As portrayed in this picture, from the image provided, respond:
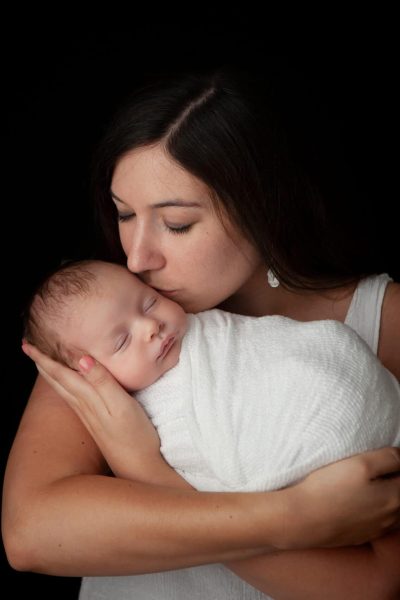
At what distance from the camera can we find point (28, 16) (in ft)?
7.61

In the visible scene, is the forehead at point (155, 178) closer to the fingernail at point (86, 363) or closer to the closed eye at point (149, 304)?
the closed eye at point (149, 304)

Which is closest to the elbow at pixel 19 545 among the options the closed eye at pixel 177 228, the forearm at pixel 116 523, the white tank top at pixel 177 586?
the forearm at pixel 116 523

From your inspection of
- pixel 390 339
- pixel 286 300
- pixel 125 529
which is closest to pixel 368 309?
pixel 390 339

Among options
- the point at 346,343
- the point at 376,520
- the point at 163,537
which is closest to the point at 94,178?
→ the point at 346,343

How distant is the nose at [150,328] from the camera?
188cm

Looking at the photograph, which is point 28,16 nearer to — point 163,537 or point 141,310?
point 141,310

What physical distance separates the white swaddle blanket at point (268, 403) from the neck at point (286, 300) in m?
0.45

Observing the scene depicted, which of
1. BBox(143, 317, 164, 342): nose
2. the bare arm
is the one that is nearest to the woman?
the bare arm

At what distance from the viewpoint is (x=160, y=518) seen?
1.68 meters

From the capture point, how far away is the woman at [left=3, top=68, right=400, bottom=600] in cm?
167

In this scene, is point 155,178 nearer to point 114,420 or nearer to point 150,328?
point 150,328

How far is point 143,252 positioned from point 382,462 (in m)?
0.74

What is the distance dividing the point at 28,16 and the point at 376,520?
162cm

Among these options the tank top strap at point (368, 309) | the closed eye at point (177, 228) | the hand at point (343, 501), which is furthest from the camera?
the tank top strap at point (368, 309)
